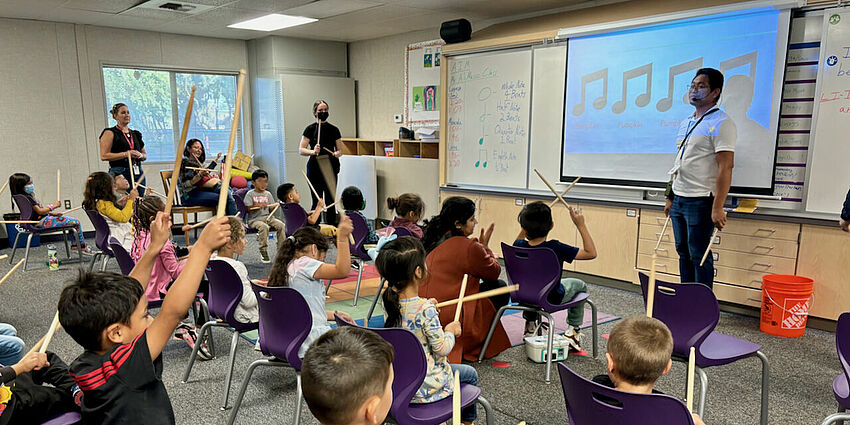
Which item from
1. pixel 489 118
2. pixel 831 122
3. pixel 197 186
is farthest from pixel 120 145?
pixel 831 122

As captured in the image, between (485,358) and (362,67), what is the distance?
20.6ft

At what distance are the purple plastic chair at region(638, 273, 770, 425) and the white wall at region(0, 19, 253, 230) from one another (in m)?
7.54

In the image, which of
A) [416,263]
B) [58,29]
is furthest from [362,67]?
[416,263]

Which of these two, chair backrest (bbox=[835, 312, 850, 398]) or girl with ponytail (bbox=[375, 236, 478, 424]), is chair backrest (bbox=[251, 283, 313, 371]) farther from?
chair backrest (bbox=[835, 312, 850, 398])

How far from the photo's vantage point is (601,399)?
1539 millimetres

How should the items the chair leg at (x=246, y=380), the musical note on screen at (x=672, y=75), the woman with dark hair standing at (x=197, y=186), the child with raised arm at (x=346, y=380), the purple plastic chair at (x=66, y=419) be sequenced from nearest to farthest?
the child with raised arm at (x=346, y=380) → the purple plastic chair at (x=66, y=419) → the chair leg at (x=246, y=380) → the musical note on screen at (x=672, y=75) → the woman with dark hair standing at (x=197, y=186)

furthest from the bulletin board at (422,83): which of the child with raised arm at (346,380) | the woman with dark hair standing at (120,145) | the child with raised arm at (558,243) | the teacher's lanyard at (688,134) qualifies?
the child with raised arm at (346,380)

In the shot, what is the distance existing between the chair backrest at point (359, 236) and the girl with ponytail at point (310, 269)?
1664 mm

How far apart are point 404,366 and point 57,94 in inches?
292

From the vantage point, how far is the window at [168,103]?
7.75 metres

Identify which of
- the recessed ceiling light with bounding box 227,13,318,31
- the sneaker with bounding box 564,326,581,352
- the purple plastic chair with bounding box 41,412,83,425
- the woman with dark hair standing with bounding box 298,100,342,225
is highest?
the recessed ceiling light with bounding box 227,13,318,31

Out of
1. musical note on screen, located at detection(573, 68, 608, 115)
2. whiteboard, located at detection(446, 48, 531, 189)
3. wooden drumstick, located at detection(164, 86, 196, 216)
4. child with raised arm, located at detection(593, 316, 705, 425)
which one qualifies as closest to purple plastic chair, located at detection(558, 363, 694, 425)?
child with raised arm, located at detection(593, 316, 705, 425)

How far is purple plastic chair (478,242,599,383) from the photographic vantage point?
3.01 meters

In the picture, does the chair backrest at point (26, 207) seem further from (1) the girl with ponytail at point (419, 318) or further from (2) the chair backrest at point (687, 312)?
(2) the chair backrest at point (687, 312)
